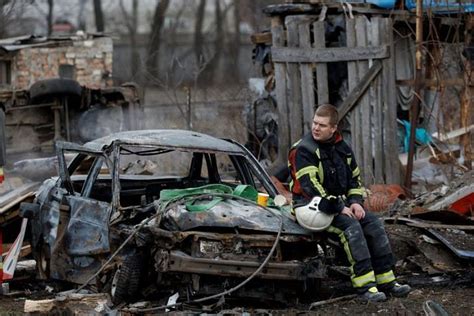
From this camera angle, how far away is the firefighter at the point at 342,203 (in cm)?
798

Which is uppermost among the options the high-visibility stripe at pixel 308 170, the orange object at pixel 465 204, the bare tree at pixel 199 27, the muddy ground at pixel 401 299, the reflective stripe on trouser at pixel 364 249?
the bare tree at pixel 199 27

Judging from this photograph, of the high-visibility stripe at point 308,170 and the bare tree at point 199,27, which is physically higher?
the bare tree at point 199,27

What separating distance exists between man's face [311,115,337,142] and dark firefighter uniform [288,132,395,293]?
0.21 ft

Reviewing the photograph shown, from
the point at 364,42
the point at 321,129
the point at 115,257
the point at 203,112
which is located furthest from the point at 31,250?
the point at 203,112

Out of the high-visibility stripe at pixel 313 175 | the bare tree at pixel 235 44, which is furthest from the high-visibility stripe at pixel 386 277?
the bare tree at pixel 235 44

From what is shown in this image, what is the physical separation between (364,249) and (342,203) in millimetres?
425

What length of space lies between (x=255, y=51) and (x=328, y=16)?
2872 mm

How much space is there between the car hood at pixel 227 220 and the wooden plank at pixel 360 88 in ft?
20.1

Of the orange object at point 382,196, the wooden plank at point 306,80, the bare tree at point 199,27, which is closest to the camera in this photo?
the orange object at point 382,196

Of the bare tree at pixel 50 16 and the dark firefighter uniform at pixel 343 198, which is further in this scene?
the bare tree at pixel 50 16

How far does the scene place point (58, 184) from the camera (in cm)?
932

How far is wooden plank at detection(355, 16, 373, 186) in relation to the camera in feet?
45.7

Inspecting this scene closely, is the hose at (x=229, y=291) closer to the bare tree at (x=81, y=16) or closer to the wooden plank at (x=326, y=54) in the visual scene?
the wooden plank at (x=326, y=54)

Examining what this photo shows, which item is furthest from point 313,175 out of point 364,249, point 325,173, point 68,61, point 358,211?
point 68,61
